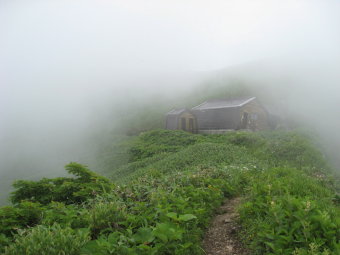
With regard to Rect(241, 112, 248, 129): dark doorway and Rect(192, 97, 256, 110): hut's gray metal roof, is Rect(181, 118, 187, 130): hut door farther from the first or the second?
Rect(241, 112, 248, 129): dark doorway

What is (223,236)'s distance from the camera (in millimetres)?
5246

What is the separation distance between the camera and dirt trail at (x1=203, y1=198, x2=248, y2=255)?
15.4 feet

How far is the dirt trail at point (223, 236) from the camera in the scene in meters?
4.70

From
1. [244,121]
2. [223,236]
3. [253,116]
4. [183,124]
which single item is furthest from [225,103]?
[223,236]

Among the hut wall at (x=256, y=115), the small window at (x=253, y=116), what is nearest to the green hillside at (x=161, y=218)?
the hut wall at (x=256, y=115)

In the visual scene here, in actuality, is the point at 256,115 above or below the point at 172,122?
above

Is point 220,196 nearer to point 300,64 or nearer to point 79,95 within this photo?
point 300,64

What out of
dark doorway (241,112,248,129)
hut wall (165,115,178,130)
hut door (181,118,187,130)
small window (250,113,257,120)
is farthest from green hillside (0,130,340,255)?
hut door (181,118,187,130)

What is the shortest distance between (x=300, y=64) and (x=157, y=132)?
3475cm

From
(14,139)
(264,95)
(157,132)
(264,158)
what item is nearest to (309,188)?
(264,158)

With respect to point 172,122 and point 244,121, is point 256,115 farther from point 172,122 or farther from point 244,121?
point 172,122

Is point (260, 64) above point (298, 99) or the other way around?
above

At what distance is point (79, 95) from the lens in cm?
6625

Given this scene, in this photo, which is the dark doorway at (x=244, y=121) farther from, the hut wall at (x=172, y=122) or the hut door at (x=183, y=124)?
the hut wall at (x=172, y=122)
